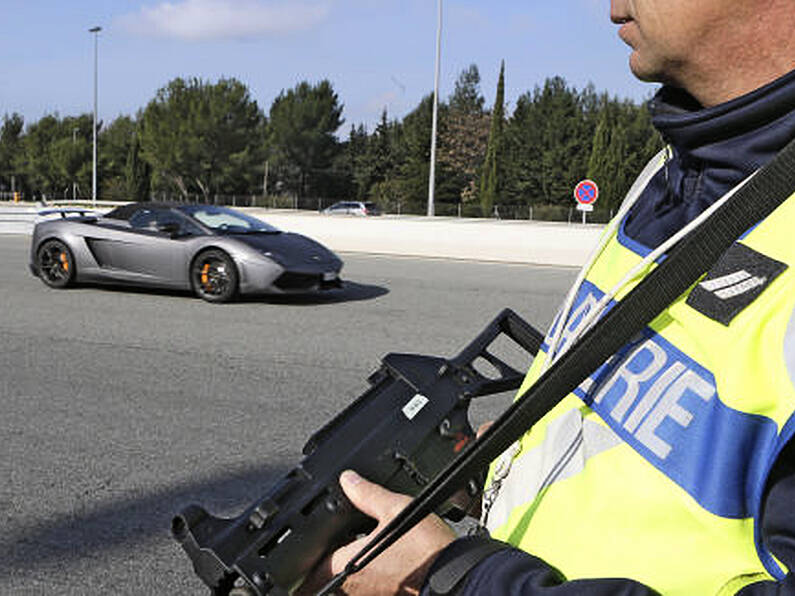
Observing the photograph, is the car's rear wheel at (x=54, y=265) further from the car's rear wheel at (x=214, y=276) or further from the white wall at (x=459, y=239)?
the white wall at (x=459, y=239)

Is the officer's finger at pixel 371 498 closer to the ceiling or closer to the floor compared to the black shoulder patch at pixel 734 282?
closer to the floor

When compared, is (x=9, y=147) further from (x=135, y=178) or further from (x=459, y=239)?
(x=459, y=239)

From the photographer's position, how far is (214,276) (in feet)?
31.8

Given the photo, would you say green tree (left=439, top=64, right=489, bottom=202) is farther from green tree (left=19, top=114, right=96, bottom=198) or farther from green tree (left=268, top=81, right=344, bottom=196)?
green tree (left=19, top=114, right=96, bottom=198)

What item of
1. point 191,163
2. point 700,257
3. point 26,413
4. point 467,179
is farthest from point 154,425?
point 191,163

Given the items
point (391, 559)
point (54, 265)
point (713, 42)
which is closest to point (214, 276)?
point (54, 265)

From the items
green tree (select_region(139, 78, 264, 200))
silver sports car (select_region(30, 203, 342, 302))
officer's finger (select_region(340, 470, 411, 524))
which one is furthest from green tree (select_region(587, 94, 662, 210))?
officer's finger (select_region(340, 470, 411, 524))

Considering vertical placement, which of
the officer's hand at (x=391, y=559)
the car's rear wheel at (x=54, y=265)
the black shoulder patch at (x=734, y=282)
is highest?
the black shoulder patch at (x=734, y=282)

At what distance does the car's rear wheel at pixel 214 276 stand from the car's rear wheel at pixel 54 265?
181 cm

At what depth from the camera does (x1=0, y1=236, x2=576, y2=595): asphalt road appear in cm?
329

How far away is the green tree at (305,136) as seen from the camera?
7394 centimetres

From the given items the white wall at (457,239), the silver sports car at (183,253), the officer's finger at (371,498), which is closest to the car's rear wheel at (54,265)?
the silver sports car at (183,253)

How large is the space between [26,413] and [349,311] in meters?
4.49

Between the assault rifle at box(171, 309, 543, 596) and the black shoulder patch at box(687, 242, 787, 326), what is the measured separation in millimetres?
378
